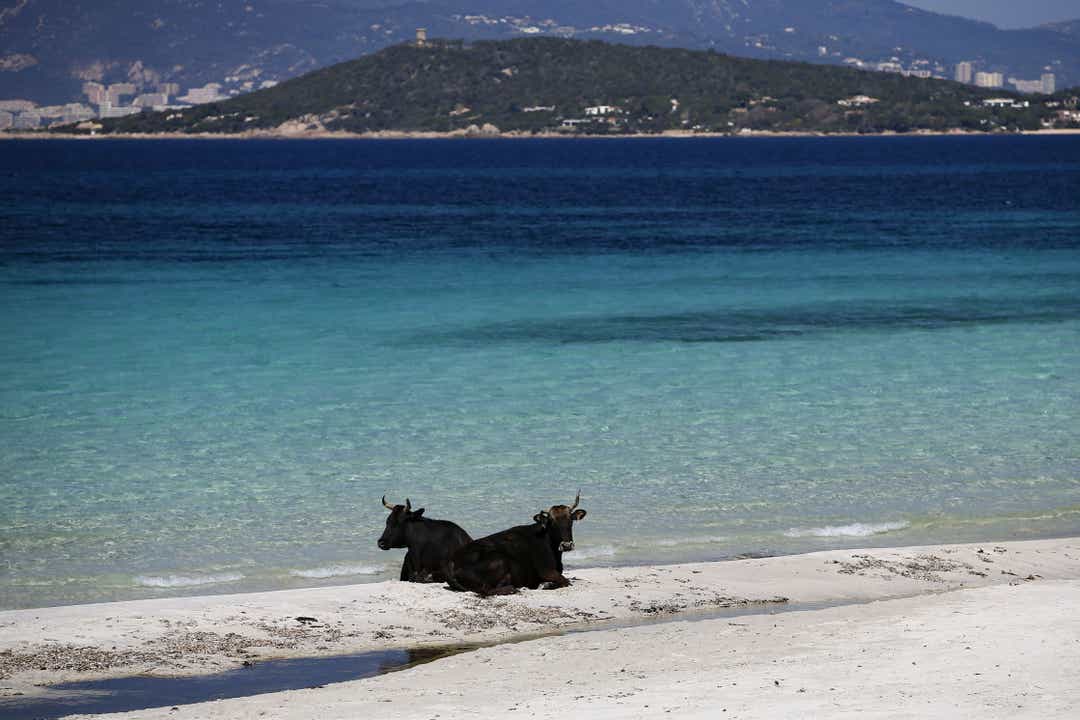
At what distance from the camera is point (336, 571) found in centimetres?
1544

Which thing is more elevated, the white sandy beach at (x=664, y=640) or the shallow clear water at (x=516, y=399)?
the white sandy beach at (x=664, y=640)

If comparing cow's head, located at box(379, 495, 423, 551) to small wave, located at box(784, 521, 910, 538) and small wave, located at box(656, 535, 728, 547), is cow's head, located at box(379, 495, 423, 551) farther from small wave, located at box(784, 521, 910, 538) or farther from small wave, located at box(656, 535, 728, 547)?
small wave, located at box(784, 521, 910, 538)

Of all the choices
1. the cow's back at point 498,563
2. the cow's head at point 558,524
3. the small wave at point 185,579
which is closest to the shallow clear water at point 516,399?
the small wave at point 185,579

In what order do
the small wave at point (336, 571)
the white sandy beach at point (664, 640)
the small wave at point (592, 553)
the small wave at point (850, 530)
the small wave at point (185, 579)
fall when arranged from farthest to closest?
the small wave at point (850, 530), the small wave at point (592, 553), the small wave at point (336, 571), the small wave at point (185, 579), the white sandy beach at point (664, 640)

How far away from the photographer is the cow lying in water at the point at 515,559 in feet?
44.3

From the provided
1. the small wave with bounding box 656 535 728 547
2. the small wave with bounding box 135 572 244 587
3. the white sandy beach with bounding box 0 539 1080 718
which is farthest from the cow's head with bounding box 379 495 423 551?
the small wave with bounding box 656 535 728 547

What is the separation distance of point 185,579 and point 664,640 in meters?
5.72

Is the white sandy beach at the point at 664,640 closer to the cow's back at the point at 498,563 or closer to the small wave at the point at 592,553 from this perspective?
the cow's back at the point at 498,563

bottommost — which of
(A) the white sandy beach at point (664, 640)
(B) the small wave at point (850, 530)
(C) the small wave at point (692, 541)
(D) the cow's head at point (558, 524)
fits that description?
(B) the small wave at point (850, 530)

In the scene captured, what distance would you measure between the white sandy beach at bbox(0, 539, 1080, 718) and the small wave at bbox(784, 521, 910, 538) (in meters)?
1.82

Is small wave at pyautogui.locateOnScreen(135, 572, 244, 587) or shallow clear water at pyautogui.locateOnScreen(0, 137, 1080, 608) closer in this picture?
small wave at pyautogui.locateOnScreen(135, 572, 244, 587)

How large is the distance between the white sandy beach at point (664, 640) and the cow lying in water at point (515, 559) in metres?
0.16

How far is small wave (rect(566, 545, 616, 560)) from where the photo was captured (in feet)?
52.5

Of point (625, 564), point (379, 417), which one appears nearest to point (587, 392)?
point (379, 417)
